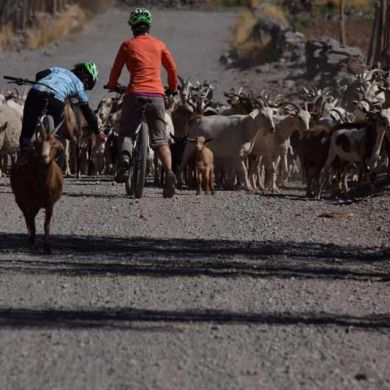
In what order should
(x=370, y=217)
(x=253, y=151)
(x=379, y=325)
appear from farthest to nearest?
(x=253, y=151) < (x=370, y=217) < (x=379, y=325)

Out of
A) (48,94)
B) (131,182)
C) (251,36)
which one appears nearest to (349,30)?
(251,36)

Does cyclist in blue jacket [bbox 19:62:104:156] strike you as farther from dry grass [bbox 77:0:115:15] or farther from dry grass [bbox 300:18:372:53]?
dry grass [bbox 77:0:115:15]

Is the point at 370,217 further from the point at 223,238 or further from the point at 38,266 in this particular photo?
the point at 38,266

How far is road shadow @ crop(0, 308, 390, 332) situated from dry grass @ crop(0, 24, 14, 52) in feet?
186

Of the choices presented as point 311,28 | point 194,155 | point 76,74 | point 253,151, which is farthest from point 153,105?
point 311,28

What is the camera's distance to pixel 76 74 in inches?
635

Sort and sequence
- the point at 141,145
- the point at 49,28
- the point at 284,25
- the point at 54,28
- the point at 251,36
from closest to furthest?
1. the point at 141,145
2. the point at 251,36
3. the point at 284,25
4. the point at 49,28
5. the point at 54,28

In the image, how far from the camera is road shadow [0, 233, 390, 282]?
12016 millimetres

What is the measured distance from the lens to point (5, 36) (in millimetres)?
67500

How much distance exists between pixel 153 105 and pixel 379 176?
9.41 meters

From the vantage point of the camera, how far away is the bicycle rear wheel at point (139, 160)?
54.3 feet

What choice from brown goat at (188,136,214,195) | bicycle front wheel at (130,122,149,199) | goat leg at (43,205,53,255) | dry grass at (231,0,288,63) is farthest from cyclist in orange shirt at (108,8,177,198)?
dry grass at (231,0,288,63)

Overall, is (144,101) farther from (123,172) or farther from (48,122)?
(48,122)

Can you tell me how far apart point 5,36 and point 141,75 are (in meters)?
52.2
